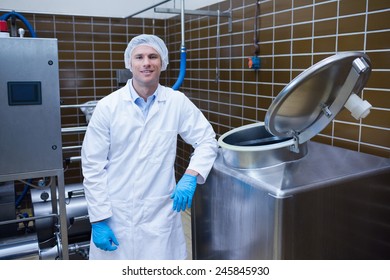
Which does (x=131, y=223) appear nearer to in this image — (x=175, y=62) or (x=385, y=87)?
(x=385, y=87)

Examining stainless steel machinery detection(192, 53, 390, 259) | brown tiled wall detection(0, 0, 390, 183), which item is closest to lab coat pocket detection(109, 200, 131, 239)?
stainless steel machinery detection(192, 53, 390, 259)

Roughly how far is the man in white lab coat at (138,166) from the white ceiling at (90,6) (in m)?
1.49

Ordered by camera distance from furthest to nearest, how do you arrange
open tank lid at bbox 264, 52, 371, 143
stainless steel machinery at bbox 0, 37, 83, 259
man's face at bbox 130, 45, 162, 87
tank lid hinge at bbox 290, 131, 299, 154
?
stainless steel machinery at bbox 0, 37, 83, 259
man's face at bbox 130, 45, 162, 87
tank lid hinge at bbox 290, 131, 299, 154
open tank lid at bbox 264, 52, 371, 143

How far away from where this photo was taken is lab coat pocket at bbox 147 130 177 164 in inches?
60.2

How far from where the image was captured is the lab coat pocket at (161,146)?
153cm

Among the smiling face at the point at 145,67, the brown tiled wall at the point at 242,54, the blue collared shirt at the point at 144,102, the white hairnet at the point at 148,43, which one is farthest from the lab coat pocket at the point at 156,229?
the brown tiled wall at the point at 242,54

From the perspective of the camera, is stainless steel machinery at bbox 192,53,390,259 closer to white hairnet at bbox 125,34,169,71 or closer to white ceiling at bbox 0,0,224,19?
white hairnet at bbox 125,34,169,71

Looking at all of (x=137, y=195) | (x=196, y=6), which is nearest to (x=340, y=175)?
(x=137, y=195)

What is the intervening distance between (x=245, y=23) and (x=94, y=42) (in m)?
1.54

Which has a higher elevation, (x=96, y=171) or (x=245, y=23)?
(x=245, y=23)

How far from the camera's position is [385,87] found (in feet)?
4.95

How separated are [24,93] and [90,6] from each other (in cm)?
188

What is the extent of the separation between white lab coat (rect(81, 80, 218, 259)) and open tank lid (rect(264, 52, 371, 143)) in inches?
14.6

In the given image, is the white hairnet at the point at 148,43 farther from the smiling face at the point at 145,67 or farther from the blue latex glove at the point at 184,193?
the blue latex glove at the point at 184,193
